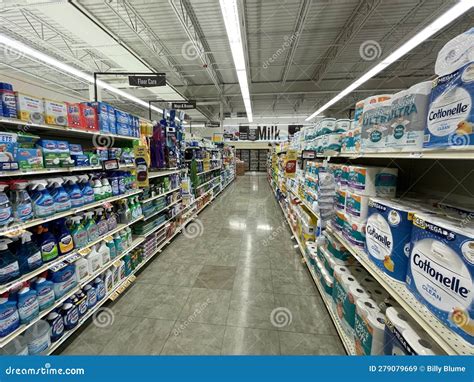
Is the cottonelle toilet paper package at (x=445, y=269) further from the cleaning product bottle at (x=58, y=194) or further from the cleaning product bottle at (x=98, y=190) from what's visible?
the cleaning product bottle at (x=98, y=190)

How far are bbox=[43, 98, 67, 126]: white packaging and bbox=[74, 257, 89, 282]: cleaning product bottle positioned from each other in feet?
4.41

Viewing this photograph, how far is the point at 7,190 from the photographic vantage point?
5.43 feet

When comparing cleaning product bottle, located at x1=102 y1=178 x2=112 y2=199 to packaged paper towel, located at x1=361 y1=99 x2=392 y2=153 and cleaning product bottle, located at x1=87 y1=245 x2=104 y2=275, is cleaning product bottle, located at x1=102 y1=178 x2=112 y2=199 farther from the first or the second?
packaged paper towel, located at x1=361 y1=99 x2=392 y2=153

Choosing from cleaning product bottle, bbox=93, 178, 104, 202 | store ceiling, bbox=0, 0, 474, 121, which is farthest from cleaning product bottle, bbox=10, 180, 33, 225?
store ceiling, bbox=0, 0, 474, 121

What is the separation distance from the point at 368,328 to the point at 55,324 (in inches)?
101

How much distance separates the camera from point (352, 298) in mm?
1719

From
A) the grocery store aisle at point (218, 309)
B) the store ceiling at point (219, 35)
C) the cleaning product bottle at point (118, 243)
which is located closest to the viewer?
the grocery store aisle at point (218, 309)

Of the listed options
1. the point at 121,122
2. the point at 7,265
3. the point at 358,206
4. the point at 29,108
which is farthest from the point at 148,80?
the point at 358,206

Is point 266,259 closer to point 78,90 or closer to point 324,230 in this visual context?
point 324,230

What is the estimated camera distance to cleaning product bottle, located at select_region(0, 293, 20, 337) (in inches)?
58.9

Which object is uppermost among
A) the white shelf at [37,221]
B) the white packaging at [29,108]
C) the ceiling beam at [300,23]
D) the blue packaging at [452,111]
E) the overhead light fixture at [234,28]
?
the ceiling beam at [300,23]

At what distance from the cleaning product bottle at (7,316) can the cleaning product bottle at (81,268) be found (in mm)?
565

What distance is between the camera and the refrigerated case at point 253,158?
22.3 meters

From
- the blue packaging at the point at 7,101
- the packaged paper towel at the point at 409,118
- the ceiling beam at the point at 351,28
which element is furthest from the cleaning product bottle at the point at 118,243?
the ceiling beam at the point at 351,28
